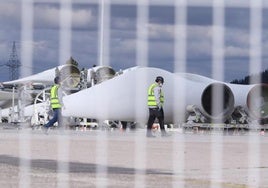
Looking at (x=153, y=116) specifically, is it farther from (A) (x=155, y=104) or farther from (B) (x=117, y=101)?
(B) (x=117, y=101)

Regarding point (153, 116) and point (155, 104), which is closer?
point (153, 116)

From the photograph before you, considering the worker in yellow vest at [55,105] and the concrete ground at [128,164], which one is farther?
the worker in yellow vest at [55,105]

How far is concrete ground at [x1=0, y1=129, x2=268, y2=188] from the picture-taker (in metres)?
9.40

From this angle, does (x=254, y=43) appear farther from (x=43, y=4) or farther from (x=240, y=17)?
(x=43, y=4)

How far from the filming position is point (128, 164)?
1176 centimetres

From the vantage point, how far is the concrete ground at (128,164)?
9.40 meters

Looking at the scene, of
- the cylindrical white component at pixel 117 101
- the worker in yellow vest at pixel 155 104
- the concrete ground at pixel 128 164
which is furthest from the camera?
the cylindrical white component at pixel 117 101

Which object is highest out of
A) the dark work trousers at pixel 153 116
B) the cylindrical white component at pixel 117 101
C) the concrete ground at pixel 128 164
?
→ the cylindrical white component at pixel 117 101

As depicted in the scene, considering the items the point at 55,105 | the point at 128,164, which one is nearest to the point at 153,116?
the point at 55,105

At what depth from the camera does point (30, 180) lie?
30.4ft

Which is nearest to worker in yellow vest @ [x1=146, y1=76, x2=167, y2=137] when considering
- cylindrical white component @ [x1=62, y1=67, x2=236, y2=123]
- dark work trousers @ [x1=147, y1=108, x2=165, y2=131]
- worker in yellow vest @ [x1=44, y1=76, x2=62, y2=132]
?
dark work trousers @ [x1=147, y1=108, x2=165, y2=131]

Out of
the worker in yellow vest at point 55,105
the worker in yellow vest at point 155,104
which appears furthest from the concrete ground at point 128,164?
the worker in yellow vest at point 55,105

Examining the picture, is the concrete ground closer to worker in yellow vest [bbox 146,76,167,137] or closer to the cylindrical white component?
worker in yellow vest [bbox 146,76,167,137]

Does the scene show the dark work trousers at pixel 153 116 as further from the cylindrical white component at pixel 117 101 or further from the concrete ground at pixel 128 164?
the cylindrical white component at pixel 117 101
